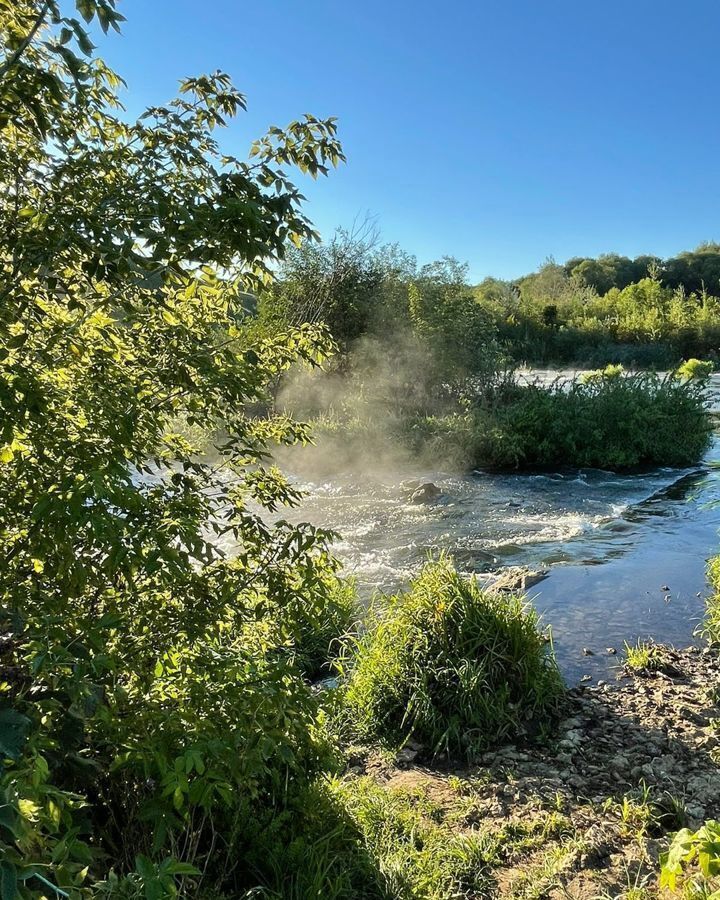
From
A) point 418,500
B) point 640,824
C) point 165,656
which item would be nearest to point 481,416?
point 418,500

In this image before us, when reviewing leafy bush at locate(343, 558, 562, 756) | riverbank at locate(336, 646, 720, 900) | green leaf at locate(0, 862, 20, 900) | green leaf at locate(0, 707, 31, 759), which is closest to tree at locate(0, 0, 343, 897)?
green leaf at locate(0, 707, 31, 759)

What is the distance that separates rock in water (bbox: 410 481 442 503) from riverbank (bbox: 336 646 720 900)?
6.64 m

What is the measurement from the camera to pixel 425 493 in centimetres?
1126

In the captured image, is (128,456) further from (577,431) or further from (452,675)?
(577,431)

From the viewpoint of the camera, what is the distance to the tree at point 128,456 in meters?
1.76

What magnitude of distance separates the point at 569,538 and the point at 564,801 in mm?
5861

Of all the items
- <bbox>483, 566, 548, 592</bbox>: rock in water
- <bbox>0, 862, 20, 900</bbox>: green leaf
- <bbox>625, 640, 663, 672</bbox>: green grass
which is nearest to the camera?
<bbox>0, 862, 20, 900</bbox>: green leaf

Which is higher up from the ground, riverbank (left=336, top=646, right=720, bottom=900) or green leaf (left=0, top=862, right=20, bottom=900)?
green leaf (left=0, top=862, right=20, bottom=900)

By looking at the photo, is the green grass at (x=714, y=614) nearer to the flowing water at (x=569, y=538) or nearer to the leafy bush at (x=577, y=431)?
the flowing water at (x=569, y=538)

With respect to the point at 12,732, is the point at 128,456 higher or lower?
higher

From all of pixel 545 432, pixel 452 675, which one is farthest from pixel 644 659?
pixel 545 432

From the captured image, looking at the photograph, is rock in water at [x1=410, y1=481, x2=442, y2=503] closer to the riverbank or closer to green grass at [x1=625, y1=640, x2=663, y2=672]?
green grass at [x1=625, y1=640, x2=663, y2=672]

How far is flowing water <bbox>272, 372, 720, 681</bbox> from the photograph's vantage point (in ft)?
20.0

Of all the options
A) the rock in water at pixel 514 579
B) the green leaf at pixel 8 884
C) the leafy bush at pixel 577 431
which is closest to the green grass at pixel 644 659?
the rock in water at pixel 514 579
